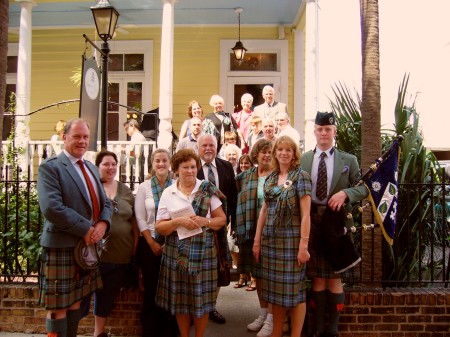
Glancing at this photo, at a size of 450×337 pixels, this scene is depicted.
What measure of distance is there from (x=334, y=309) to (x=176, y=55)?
27.9ft

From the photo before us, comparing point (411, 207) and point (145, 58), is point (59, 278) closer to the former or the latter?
point (411, 207)

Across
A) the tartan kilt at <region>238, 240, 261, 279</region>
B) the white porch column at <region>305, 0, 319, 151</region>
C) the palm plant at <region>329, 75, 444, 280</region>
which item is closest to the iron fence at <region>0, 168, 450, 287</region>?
the palm plant at <region>329, 75, 444, 280</region>

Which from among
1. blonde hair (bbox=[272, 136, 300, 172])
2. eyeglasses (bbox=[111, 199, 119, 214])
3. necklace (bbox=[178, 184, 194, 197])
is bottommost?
eyeglasses (bbox=[111, 199, 119, 214])

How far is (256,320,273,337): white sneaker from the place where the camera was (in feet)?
14.0

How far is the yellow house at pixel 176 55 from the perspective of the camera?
34.5 feet

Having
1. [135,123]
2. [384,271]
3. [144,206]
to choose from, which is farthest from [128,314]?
[135,123]

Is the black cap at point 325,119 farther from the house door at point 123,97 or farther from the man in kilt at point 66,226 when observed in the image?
the house door at point 123,97

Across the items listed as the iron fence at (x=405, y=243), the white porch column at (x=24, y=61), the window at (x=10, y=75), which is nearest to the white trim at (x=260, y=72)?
the white porch column at (x=24, y=61)

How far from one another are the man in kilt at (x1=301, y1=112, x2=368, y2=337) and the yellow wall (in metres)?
7.02

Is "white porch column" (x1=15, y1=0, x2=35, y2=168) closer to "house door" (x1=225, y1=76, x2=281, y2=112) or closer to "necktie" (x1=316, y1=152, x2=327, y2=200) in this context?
"house door" (x1=225, y1=76, x2=281, y2=112)

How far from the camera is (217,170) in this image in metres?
4.59

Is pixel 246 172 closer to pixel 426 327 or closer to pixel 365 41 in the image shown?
pixel 365 41

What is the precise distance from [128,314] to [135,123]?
19.0ft

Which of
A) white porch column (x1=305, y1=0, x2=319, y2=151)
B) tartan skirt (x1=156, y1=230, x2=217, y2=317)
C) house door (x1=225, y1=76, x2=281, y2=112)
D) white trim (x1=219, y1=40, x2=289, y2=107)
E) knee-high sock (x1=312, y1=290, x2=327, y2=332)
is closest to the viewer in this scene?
tartan skirt (x1=156, y1=230, x2=217, y2=317)
